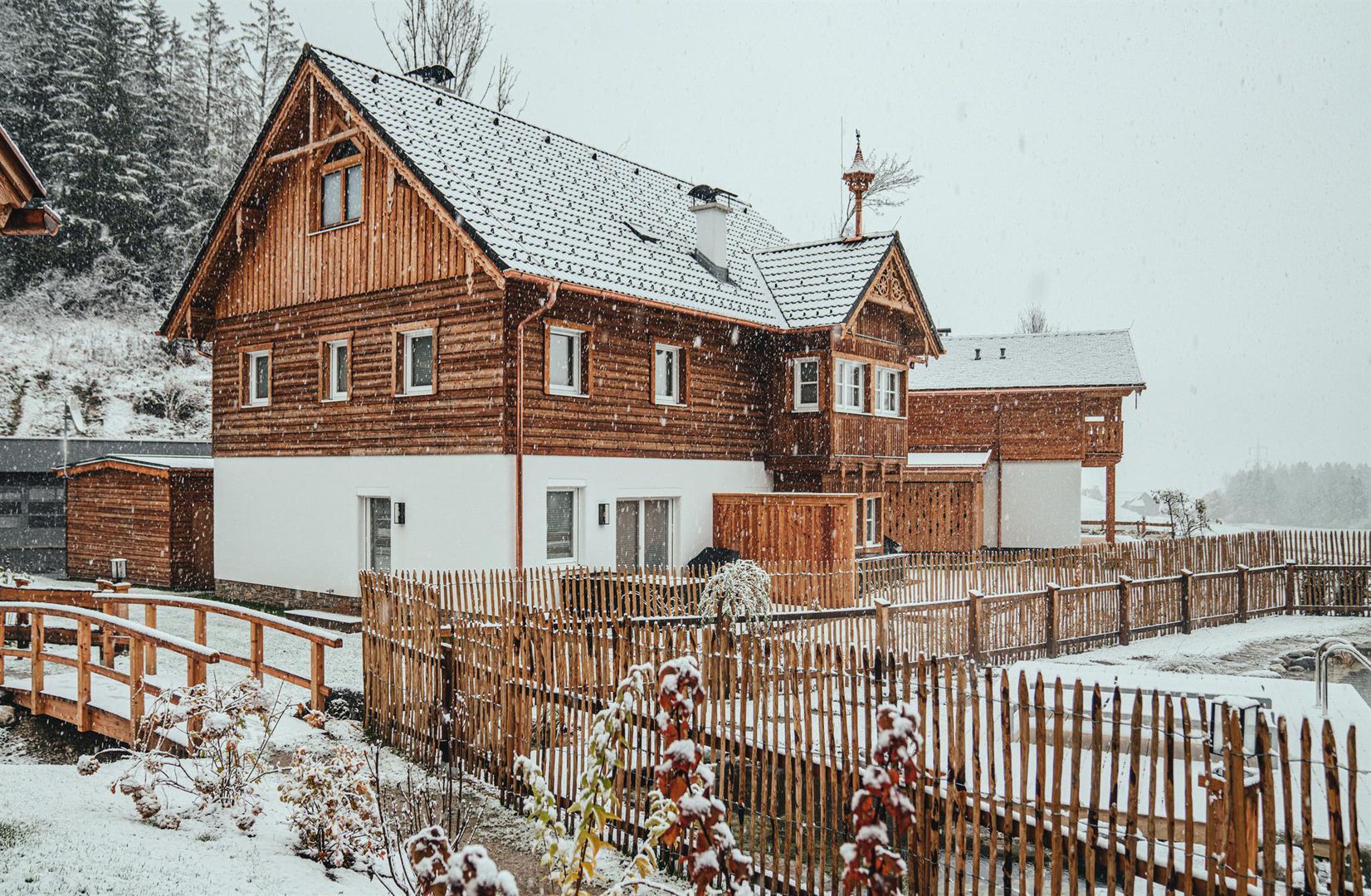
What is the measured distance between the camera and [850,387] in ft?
72.1

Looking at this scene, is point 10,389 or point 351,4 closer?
point 10,389

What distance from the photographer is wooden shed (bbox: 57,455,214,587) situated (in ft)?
68.8

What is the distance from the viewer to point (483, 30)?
32844mm

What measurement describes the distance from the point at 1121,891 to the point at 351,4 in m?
114

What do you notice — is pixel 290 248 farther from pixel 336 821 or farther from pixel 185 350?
pixel 185 350

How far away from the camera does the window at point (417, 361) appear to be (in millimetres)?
17109

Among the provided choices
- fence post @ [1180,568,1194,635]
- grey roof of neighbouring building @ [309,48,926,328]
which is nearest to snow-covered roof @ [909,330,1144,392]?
grey roof of neighbouring building @ [309,48,926,328]

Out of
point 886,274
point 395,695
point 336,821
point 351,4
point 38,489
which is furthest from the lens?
point 351,4

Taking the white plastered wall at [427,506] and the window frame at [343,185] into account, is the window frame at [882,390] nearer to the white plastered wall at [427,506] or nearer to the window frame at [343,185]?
the white plastered wall at [427,506]

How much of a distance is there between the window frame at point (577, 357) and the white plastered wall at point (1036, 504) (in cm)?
1947

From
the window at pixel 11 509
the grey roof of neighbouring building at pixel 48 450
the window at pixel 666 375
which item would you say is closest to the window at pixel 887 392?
the window at pixel 666 375

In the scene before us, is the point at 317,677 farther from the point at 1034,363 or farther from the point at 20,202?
the point at 1034,363

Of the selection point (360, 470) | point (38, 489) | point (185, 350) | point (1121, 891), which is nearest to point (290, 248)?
point (360, 470)

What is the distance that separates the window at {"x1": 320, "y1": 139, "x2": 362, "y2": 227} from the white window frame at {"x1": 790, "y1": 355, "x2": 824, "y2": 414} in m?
9.42
